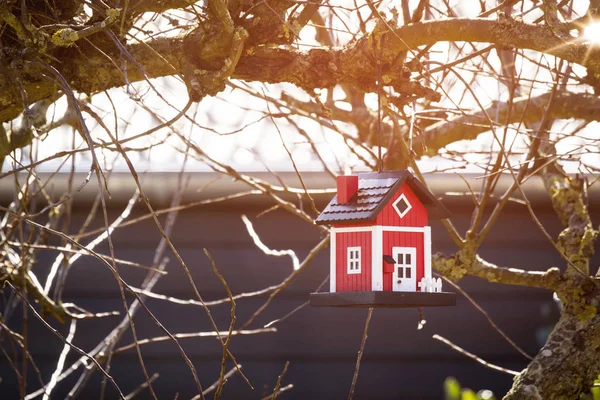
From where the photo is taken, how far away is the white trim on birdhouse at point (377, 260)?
180 centimetres

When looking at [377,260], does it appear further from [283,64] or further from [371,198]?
[283,64]

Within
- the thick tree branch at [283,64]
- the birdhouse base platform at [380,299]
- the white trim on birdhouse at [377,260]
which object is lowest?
the birdhouse base platform at [380,299]

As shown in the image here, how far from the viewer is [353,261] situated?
6.12ft

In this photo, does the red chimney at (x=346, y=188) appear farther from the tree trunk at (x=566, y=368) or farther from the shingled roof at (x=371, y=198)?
the tree trunk at (x=566, y=368)

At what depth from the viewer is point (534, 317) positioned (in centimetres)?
472

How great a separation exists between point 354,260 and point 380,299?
17 centimetres

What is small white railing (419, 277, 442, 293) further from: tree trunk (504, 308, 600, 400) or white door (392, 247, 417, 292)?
tree trunk (504, 308, 600, 400)

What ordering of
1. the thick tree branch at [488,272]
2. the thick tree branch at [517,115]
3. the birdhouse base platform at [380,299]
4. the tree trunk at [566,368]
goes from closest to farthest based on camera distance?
the birdhouse base platform at [380,299] → the tree trunk at [566,368] → the thick tree branch at [488,272] → the thick tree branch at [517,115]

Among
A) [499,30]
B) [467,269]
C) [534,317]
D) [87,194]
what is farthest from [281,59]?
[534,317]

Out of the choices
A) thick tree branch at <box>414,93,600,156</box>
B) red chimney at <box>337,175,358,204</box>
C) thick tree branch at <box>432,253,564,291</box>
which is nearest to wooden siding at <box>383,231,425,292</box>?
red chimney at <box>337,175,358,204</box>

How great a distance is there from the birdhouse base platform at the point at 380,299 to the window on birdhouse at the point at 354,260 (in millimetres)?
87

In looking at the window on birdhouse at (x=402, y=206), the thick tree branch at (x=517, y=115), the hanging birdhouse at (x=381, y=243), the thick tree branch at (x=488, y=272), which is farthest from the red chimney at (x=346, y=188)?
the thick tree branch at (x=517, y=115)

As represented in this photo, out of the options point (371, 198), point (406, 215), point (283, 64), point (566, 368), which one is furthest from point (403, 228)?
point (566, 368)

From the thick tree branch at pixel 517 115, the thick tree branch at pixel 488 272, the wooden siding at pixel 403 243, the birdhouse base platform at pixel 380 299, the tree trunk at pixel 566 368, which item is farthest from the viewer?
the thick tree branch at pixel 517 115
